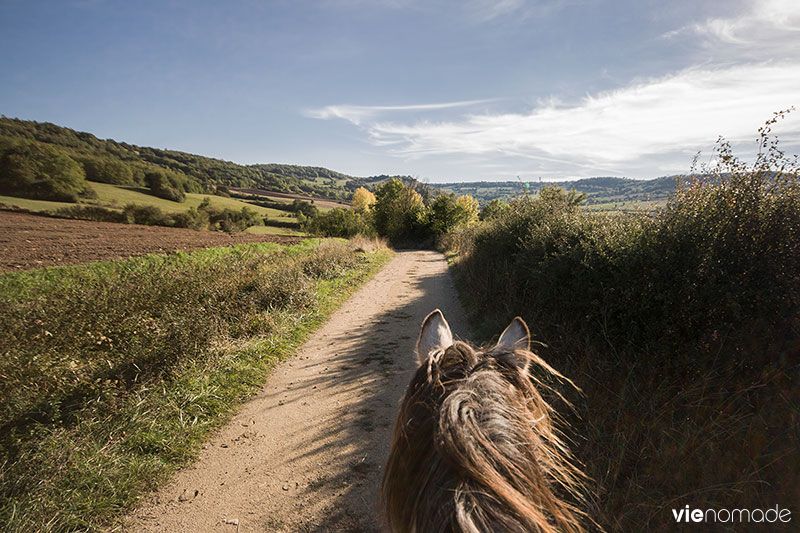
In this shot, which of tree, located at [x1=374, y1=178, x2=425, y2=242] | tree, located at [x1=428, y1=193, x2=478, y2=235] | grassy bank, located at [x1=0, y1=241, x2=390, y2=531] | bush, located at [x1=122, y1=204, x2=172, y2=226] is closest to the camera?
grassy bank, located at [x1=0, y1=241, x2=390, y2=531]

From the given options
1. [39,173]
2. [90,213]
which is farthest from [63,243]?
[39,173]

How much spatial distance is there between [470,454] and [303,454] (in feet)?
9.96

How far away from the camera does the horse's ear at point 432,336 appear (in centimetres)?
154

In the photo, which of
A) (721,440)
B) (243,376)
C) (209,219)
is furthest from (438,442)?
(209,219)

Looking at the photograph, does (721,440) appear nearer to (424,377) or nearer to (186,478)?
(424,377)

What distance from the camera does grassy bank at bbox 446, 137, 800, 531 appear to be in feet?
7.41

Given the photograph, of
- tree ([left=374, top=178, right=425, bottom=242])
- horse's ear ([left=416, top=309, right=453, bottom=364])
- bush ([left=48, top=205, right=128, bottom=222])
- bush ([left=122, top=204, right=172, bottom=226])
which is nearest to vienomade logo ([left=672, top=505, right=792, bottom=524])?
horse's ear ([left=416, top=309, right=453, bottom=364])

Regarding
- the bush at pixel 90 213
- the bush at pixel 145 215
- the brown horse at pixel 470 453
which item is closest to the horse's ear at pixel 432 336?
the brown horse at pixel 470 453

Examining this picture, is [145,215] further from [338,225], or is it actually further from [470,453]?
[470,453]

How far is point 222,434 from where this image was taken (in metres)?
3.45

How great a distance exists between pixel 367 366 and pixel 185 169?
8803cm

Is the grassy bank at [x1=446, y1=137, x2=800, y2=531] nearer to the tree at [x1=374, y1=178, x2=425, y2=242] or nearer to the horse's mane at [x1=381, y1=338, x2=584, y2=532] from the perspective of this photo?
the horse's mane at [x1=381, y1=338, x2=584, y2=532]

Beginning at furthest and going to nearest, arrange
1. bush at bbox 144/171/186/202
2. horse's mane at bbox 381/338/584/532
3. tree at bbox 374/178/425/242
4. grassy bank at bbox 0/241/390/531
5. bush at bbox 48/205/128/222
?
1. bush at bbox 144/171/186/202
2. tree at bbox 374/178/425/242
3. bush at bbox 48/205/128/222
4. grassy bank at bbox 0/241/390/531
5. horse's mane at bbox 381/338/584/532

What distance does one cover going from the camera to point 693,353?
297 centimetres
